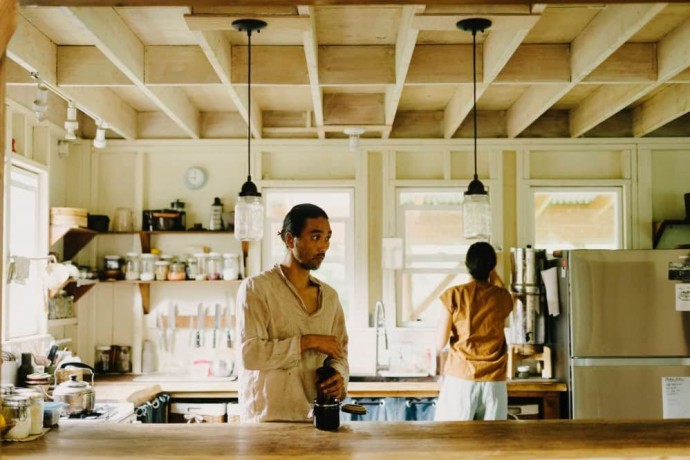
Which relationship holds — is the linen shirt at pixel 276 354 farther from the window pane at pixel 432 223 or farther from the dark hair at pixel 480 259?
the window pane at pixel 432 223

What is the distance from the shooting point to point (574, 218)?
17.9 feet

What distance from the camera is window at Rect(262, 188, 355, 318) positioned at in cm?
541

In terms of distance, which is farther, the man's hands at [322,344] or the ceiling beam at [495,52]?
the ceiling beam at [495,52]

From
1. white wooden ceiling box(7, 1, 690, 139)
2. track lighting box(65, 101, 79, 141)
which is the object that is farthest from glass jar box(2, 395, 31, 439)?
track lighting box(65, 101, 79, 141)

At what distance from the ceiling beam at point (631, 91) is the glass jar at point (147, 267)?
331cm

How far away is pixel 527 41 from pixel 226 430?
253cm

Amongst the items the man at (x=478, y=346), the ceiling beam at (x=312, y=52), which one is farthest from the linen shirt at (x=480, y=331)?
the ceiling beam at (x=312, y=52)

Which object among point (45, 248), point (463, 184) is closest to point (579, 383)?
point (463, 184)

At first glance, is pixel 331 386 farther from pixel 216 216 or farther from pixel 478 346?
pixel 216 216

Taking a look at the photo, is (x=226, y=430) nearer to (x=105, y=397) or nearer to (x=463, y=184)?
(x=105, y=397)

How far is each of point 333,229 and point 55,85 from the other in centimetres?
235

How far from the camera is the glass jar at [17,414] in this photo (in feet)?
7.66

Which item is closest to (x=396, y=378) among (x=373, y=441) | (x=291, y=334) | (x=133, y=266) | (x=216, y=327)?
(x=216, y=327)

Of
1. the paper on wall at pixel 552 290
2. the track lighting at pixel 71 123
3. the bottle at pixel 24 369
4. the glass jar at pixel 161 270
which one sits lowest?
the bottle at pixel 24 369
